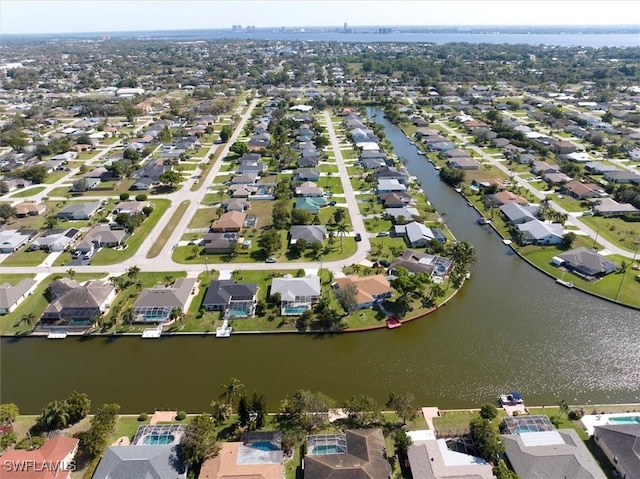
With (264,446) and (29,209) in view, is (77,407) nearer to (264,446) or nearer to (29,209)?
(264,446)

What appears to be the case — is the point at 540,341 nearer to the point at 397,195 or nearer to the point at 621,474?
the point at 621,474

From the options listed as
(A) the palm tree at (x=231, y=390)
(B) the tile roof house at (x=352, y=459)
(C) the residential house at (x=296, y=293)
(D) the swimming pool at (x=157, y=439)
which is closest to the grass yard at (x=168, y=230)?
(C) the residential house at (x=296, y=293)

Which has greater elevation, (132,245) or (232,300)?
(232,300)

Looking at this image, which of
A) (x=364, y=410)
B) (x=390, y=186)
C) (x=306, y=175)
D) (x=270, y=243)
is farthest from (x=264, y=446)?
(x=306, y=175)

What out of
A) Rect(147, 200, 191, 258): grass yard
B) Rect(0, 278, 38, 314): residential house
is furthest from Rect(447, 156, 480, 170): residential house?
Rect(0, 278, 38, 314): residential house

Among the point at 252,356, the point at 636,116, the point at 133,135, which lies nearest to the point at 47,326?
the point at 252,356

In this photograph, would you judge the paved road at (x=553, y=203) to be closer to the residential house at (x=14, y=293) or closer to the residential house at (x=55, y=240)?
the residential house at (x=14, y=293)
